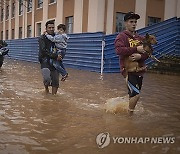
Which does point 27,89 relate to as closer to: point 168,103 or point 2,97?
point 2,97

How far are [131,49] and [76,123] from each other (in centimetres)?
148

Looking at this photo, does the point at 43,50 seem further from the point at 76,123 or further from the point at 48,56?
the point at 76,123

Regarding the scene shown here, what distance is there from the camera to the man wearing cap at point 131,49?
16.5 ft

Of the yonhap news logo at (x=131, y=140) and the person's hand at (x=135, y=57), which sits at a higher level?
the person's hand at (x=135, y=57)

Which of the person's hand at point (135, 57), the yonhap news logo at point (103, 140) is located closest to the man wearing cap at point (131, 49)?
the person's hand at point (135, 57)

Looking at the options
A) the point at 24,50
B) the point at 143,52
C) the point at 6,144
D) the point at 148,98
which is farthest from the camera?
the point at 24,50

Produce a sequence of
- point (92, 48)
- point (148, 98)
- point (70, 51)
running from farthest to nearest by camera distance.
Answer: point (70, 51)
point (92, 48)
point (148, 98)

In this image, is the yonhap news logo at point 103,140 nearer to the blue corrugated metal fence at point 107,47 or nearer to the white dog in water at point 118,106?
the white dog in water at point 118,106

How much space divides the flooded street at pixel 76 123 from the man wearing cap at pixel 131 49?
57 cm

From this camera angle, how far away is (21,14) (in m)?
31.2

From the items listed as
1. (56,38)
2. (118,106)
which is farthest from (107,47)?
(118,106)

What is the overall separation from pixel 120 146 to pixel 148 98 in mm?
3842

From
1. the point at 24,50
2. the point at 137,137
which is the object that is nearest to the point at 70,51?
the point at 24,50

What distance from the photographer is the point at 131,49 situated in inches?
198
